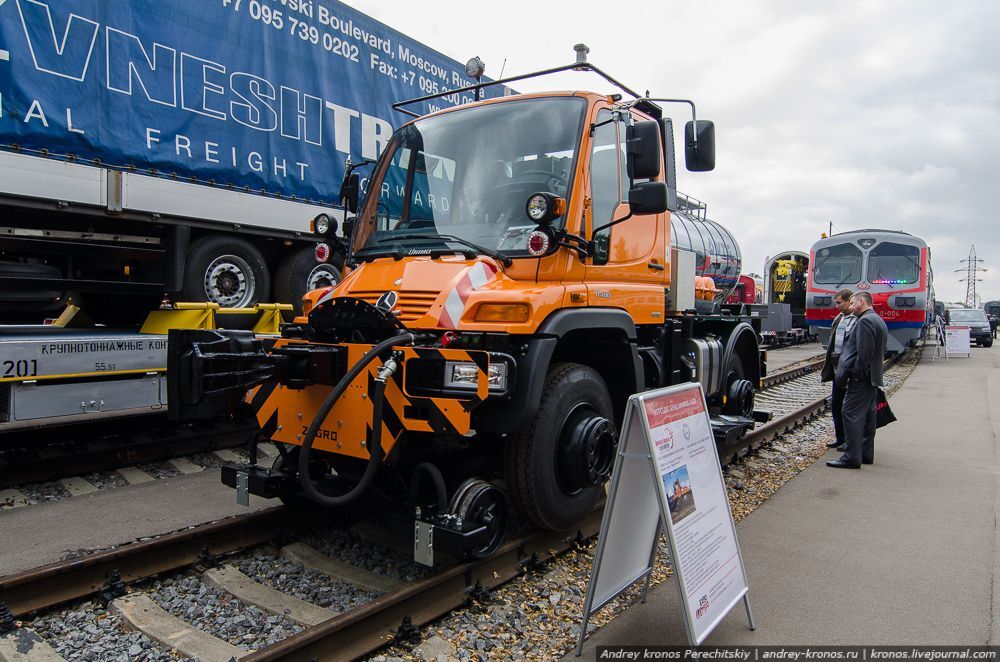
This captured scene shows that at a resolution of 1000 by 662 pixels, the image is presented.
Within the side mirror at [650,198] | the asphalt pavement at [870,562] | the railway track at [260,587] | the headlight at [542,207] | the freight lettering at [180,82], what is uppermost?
the freight lettering at [180,82]

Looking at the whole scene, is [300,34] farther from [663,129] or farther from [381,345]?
[381,345]

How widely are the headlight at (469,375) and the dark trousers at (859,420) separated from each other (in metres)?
4.84

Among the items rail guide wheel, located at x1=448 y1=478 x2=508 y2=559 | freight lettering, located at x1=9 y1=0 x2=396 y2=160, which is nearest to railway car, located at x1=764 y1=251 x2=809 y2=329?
freight lettering, located at x1=9 y1=0 x2=396 y2=160

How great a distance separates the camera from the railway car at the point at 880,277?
18.8 metres

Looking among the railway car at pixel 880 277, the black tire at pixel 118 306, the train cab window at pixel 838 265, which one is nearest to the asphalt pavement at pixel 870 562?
the black tire at pixel 118 306

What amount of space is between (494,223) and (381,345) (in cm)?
128

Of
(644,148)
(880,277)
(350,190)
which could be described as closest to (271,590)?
(350,190)

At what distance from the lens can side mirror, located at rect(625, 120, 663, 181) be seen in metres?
3.99

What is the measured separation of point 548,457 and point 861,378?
4.46m

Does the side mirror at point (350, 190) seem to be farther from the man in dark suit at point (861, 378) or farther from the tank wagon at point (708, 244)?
the tank wagon at point (708, 244)

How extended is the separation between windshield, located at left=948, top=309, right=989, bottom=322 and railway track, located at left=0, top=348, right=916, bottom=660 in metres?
33.6

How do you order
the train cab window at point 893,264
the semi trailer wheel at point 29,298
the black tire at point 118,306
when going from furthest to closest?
the train cab window at point 893,264, the black tire at point 118,306, the semi trailer wheel at point 29,298

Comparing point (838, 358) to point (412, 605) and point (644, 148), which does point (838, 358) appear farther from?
point (412, 605)

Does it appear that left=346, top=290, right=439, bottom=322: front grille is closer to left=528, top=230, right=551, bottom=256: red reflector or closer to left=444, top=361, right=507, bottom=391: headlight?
left=444, top=361, right=507, bottom=391: headlight
